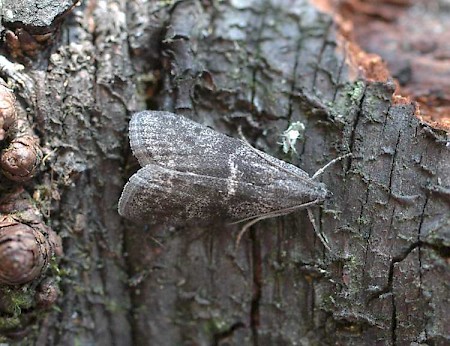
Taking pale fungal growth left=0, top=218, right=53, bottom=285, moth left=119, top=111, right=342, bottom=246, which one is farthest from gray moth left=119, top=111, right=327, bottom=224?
pale fungal growth left=0, top=218, right=53, bottom=285

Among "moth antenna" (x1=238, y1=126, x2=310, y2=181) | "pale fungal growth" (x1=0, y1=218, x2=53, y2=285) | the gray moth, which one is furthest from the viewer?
"moth antenna" (x1=238, y1=126, x2=310, y2=181)

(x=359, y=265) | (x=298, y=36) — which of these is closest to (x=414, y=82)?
(x=298, y=36)

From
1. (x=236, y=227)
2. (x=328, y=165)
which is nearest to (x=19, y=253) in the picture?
(x=236, y=227)

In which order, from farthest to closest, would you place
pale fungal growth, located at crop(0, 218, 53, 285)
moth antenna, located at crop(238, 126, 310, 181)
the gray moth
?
1. moth antenna, located at crop(238, 126, 310, 181)
2. the gray moth
3. pale fungal growth, located at crop(0, 218, 53, 285)

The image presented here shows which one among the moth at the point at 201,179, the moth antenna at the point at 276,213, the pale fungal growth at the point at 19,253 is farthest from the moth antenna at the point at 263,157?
the pale fungal growth at the point at 19,253

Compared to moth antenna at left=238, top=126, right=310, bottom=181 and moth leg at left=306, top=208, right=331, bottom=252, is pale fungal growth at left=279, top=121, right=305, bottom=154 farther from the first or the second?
moth leg at left=306, top=208, right=331, bottom=252

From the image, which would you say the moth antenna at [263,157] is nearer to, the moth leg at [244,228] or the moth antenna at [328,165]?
the moth antenna at [328,165]

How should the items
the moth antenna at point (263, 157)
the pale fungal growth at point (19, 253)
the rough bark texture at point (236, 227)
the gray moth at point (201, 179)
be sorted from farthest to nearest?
1. the moth antenna at point (263, 157)
2. the gray moth at point (201, 179)
3. the rough bark texture at point (236, 227)
4. the pale fungal growth at point (19, 253)
